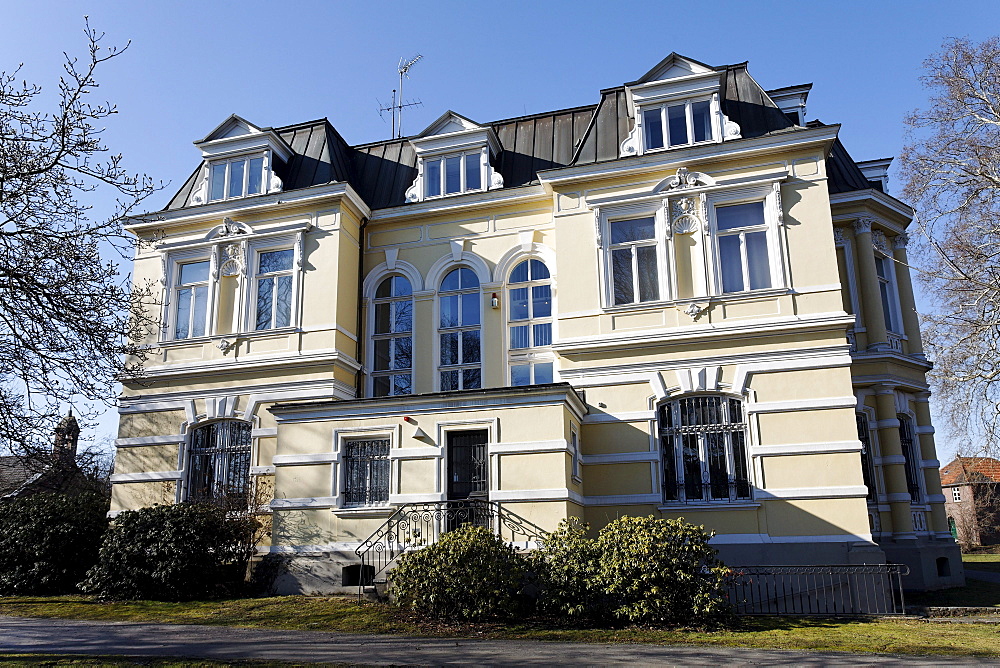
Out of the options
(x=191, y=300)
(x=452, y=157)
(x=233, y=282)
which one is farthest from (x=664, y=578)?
(x=191, y=300)

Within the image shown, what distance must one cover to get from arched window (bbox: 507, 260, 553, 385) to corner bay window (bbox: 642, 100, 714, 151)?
4.41 m

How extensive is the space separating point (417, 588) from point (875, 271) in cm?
1513

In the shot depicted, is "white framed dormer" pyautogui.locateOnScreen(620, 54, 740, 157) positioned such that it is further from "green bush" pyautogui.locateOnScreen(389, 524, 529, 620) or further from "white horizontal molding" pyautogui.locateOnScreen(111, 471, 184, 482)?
"white horizontal molding" pyautogui.locateOnScreen(111, 471, 184, 482)

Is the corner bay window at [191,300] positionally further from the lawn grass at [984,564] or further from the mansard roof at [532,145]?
the lawn grass at [984,564]

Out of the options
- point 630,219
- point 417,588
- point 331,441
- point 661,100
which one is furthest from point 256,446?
point 661,100

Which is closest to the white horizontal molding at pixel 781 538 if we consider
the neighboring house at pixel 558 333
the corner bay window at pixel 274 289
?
the neighboring house at pixel 558 333

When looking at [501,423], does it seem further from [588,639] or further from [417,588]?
[588,639]

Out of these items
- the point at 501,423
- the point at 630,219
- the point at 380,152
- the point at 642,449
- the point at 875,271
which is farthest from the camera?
the point at 380,152

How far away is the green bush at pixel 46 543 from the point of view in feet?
63.2

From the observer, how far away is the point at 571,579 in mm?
14352

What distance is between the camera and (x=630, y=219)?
2050 centimetres

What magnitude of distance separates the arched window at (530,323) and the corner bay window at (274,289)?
19.6ft

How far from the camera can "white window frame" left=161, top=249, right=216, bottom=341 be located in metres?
22.5

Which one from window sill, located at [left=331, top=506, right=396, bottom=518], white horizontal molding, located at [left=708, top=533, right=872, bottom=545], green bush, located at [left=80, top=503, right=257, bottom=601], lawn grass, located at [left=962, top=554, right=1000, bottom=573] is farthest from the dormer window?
lawn grass, located at [left=962, top=554, right=1000, bottom=573]
